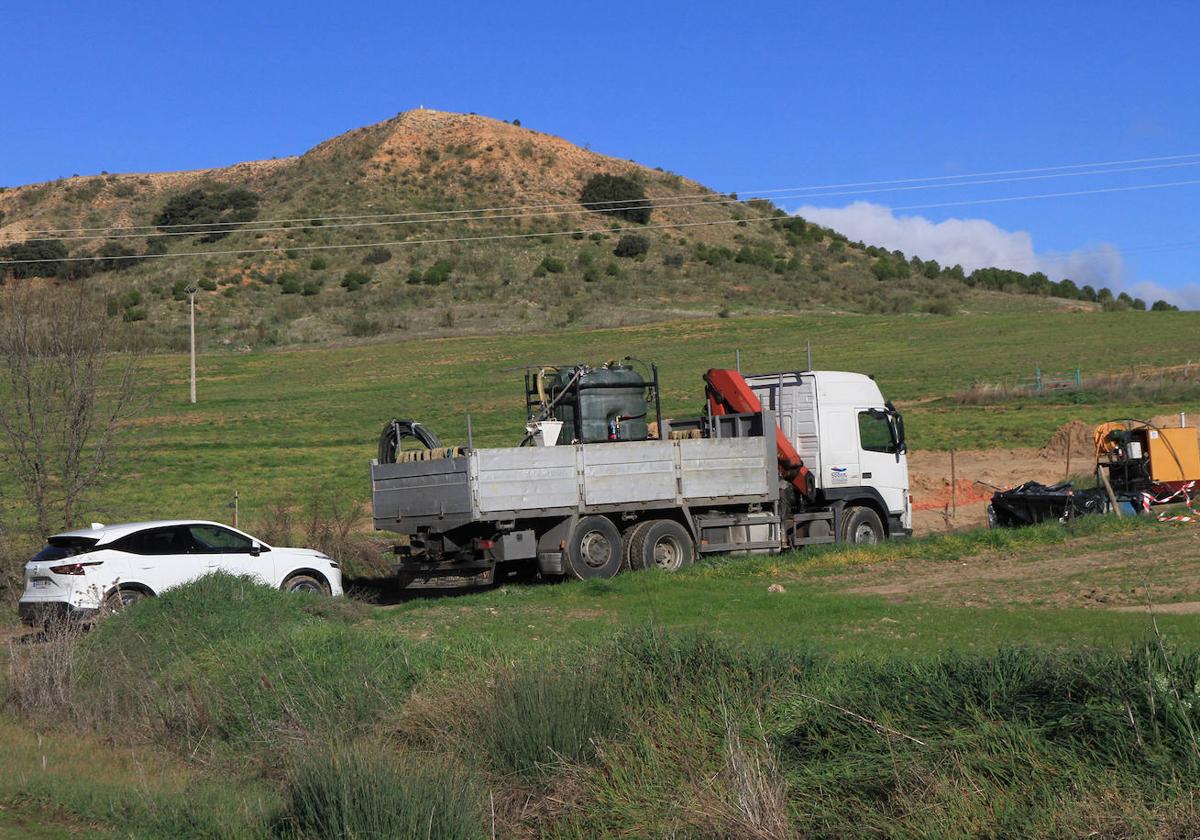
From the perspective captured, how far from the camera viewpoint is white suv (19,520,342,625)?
16.8 meters

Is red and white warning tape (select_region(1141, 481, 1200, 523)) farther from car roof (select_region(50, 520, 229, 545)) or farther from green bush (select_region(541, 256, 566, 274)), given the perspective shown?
green bush (select_region(541, 256, 566, 274))

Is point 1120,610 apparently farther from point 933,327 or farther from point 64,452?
point 933,327

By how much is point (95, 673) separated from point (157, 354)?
2320 inches

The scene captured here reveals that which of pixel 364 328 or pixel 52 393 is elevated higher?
pixel 364 328

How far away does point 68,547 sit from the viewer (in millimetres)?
17234

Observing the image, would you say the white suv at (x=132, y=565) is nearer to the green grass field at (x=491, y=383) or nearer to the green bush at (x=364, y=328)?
the green grass field at (x=491, y=383)

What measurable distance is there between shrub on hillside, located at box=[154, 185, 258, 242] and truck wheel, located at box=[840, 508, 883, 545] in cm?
8407

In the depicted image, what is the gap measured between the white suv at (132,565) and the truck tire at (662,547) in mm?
4777

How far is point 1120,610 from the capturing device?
47.1 feet

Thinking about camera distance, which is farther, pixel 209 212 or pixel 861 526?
pixel 209 212

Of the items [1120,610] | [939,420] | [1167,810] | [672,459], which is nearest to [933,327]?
[939,420]

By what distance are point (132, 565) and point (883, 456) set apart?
12559mm

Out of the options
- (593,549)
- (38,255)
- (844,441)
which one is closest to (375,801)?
(593,549)

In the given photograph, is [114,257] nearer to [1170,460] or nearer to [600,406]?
[600,406]
